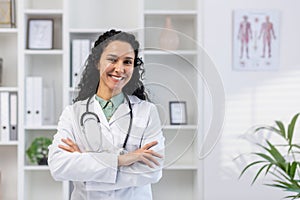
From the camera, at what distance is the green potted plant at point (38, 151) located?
3.31 metres

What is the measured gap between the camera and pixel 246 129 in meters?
3.35

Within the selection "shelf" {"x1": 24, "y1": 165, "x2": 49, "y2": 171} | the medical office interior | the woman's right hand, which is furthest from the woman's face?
"shelf" {"x1": 24, "y1": 165, "x2": 49, "y2": 171}

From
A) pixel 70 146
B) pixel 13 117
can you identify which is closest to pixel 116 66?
pixel 70 146

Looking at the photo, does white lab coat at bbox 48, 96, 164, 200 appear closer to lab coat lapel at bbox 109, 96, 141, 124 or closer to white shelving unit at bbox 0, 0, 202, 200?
lab coat lapel at bbox 109, 96, 141, 124

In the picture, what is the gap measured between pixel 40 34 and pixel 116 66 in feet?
6.51

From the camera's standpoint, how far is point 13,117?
3328mm

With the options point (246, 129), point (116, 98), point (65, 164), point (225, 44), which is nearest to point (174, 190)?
point (246, 129)

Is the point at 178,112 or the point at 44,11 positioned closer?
the point at 178,112

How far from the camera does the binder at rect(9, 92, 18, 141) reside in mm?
3330

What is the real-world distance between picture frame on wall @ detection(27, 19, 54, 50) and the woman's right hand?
1.93m

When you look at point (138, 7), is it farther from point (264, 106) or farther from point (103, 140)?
point (103, 140)

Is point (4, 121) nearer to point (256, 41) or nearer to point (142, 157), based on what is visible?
point (256, 41)

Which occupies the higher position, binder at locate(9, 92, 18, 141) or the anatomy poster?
the anatomy poster

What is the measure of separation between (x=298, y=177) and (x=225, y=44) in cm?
92
